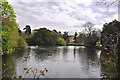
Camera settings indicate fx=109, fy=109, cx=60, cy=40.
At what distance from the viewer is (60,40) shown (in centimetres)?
5322

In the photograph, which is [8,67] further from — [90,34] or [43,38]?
[43,38]

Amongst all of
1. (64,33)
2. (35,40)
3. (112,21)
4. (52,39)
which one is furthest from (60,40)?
(112,21)

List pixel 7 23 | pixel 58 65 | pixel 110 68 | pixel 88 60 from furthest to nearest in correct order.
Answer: pixel 7 23, pixel 88 60, pixel 58 65, pixel 110 68

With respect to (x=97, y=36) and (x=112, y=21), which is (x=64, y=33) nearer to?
(x=97, y=36)

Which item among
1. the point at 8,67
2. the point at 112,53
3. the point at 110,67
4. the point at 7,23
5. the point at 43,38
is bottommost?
the point at 8,67

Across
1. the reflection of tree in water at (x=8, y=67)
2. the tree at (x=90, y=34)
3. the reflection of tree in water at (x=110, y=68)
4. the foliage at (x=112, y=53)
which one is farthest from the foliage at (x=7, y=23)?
the tree at (x=90, y=34)

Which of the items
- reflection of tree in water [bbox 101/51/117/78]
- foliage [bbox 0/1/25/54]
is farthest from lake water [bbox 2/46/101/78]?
foliage [bbox 0/1/25/54]

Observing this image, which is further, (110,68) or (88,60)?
(88,60)

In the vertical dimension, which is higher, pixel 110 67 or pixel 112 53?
pixel 112 53

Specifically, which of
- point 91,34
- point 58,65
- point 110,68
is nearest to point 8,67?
point 58,65

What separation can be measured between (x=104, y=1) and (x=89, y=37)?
3165cm

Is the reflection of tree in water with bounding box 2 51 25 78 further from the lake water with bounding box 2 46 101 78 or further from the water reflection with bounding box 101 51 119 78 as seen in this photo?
the water reflection with bounding box 101 51 119 78

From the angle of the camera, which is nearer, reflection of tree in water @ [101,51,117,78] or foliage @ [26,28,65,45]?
reflection of tree in water @ [101,51,117,78]

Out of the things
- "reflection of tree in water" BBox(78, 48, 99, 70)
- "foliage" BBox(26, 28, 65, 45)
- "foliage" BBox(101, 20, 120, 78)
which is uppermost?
"foliage" BBox(26, 28, 65, 45)
